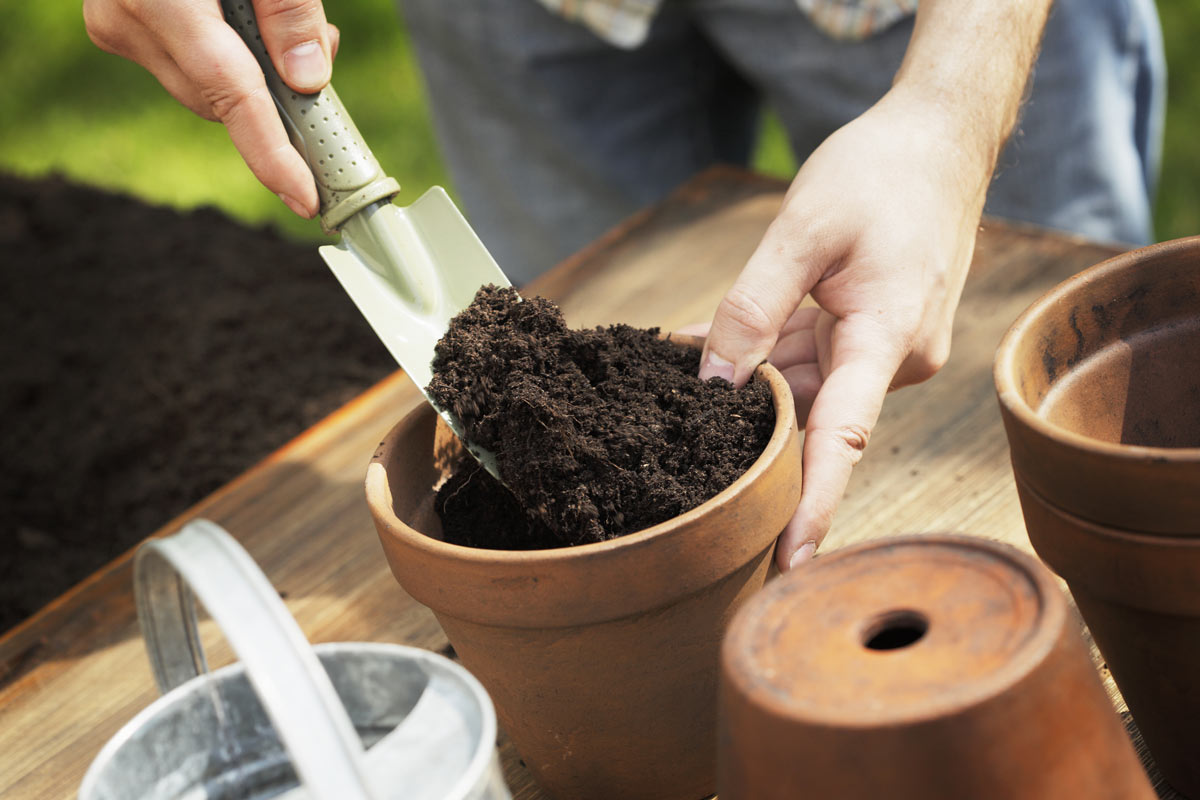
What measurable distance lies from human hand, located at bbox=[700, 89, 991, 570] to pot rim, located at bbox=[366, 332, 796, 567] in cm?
7

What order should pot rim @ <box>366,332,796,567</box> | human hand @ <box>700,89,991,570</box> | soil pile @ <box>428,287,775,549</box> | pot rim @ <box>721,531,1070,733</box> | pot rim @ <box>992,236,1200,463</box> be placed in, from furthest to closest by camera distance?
human hand @ <box>700,89,991,570</box>, soil pile @ <box>428,287,775,549</box>, pot rim @ <box>366,332,796,567</box>, pot rim @ <box>992,236,1200,463</box>, pot rim @ <box>721,531,1070,733</box>

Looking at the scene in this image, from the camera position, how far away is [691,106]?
2.40 metres

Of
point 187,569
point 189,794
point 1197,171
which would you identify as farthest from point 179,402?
point 1197,171

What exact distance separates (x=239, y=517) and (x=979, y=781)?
3.85 feet

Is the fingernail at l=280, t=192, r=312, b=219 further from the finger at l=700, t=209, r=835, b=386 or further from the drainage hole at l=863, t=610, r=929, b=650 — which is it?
the drainage hole at l=863, t=610, r=929, b=650

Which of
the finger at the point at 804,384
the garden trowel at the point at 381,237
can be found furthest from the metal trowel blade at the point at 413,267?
the finger at the point at 804,384

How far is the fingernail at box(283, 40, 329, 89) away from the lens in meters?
1.10

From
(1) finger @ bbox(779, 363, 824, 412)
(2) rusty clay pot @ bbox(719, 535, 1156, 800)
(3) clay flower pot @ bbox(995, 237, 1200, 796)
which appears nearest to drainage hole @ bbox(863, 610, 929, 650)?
(2) rusty clay pot @ bbox(719, 535, 1156, 800)

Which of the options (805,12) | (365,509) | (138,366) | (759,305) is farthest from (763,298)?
(138,366)

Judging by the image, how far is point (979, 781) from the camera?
22.7 inches

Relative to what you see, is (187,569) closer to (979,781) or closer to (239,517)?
(979,781)

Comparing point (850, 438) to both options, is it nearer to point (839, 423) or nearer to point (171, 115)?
point (839, 423)

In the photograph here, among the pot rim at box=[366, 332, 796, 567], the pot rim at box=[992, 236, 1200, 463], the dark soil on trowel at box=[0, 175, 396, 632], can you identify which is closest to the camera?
the pot rim at box=[992, 236, 1200, 463]

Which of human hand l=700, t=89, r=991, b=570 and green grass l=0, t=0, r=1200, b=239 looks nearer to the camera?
human hand l=700, t=89, r=991, b=570
